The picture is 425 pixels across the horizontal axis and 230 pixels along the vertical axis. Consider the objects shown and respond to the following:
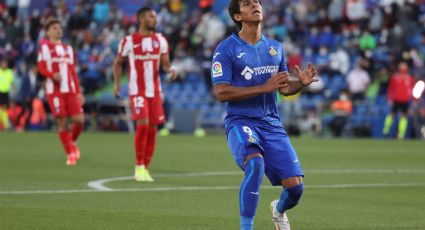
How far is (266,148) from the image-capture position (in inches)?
355

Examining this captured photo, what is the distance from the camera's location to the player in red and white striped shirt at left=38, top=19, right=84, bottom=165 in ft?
62.4

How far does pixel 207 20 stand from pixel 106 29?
197 inches

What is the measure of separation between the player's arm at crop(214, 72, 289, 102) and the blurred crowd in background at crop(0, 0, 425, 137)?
23.8 metres

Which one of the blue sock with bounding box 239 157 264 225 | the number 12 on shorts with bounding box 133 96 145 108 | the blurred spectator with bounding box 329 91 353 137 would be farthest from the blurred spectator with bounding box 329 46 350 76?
the blue sock with bounding box 239 157 264 225

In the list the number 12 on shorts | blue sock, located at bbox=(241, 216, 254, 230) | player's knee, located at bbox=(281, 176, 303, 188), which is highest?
player's knee, located at bbox=(281, 176, 303, 188)

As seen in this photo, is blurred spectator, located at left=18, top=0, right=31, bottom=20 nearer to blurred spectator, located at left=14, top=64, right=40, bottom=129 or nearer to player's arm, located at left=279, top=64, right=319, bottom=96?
blurred spectator, located at left=14, top=64, right=40, bottom=129

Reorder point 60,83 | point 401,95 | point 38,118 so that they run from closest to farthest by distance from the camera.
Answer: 1. point 60,83
2. point 401,95
3. point 38,118

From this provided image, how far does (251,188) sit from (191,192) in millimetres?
4826

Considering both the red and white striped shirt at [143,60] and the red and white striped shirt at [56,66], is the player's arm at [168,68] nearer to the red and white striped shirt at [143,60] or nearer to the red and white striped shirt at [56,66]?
the red and white striped shirt at [143,60]

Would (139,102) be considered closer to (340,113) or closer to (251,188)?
(251,188)

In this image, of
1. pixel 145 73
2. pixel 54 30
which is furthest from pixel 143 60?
pixel 54 30

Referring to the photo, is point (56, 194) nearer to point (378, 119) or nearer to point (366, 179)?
point (366, 179)

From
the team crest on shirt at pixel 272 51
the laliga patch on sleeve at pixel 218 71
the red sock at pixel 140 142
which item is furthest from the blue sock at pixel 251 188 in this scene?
the red sock at pixel 140 142

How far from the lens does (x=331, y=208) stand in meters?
11.7
